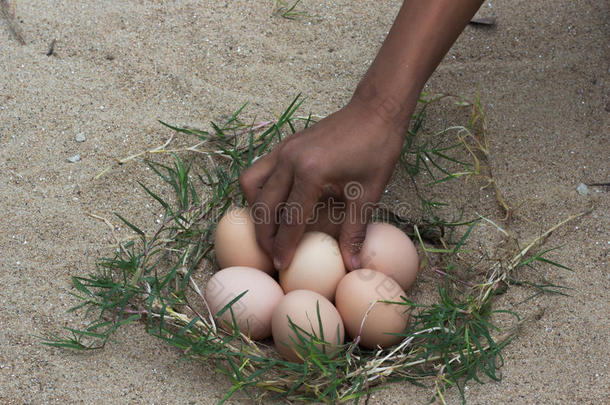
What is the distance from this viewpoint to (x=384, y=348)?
2.04m

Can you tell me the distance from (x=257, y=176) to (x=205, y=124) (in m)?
0.57

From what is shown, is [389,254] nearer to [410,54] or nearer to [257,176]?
[257,176]

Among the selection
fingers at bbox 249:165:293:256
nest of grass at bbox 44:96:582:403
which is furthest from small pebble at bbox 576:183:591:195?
fingers at bbox 249:165:293:256

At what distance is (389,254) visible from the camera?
2.05 meters

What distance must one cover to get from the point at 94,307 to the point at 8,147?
29.3 inches

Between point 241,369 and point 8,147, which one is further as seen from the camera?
point 8,147

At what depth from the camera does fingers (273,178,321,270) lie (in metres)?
1.92

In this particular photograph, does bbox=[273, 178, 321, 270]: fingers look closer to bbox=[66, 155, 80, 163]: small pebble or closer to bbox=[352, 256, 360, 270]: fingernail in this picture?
bbox=[352, 256, 360, 270]: fingernail

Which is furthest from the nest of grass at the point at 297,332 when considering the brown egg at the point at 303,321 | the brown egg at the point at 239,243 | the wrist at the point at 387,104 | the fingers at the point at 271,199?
the wrist at the point at 387,104

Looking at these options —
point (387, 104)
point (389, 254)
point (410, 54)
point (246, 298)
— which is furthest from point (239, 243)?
point (410, 54)

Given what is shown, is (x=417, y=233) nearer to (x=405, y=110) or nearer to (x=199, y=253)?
(x=405, y=110)

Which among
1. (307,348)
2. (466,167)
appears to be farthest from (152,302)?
(466,167)

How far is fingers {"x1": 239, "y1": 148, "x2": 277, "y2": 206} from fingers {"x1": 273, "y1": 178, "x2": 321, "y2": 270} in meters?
0.11

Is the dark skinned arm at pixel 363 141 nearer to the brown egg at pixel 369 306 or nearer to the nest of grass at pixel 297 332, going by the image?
the brown egg at pixel 369 306
